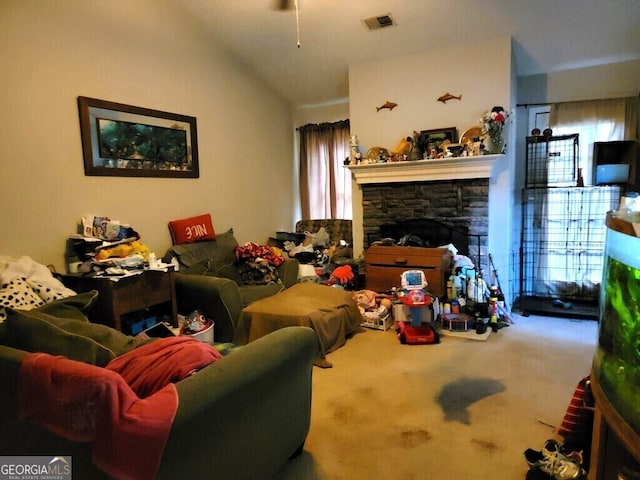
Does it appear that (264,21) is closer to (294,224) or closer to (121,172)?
(121,172)

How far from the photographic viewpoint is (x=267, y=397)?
1.48 metres

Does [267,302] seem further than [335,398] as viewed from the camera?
Yes

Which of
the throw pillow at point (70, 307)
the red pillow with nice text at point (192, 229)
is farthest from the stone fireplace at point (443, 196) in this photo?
the throw pillow at point (70, 307)

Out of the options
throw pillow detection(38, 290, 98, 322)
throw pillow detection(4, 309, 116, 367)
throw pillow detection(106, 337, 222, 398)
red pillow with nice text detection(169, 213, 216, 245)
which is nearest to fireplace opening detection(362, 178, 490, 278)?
red pillow with nice text detection(169, 213, 216, 245)

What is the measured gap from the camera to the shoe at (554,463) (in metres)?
1.59

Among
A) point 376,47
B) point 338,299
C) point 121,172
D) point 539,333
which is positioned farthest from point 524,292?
point 121,172

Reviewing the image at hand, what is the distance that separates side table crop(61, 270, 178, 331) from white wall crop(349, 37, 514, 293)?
2635 mm

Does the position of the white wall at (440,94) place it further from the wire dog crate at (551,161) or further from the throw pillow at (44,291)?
the throw pillow at (44,291)

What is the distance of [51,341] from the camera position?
4.75 feet

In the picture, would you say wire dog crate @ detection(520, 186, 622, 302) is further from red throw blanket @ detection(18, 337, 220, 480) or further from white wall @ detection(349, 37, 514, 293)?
red throw blanket @ detection(18, 337, 220, 480)

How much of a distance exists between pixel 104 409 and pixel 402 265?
9.98 ft

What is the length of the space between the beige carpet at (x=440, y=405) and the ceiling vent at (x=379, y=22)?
282 cm

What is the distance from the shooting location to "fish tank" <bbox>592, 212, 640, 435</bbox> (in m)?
1.15

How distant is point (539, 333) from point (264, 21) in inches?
147
